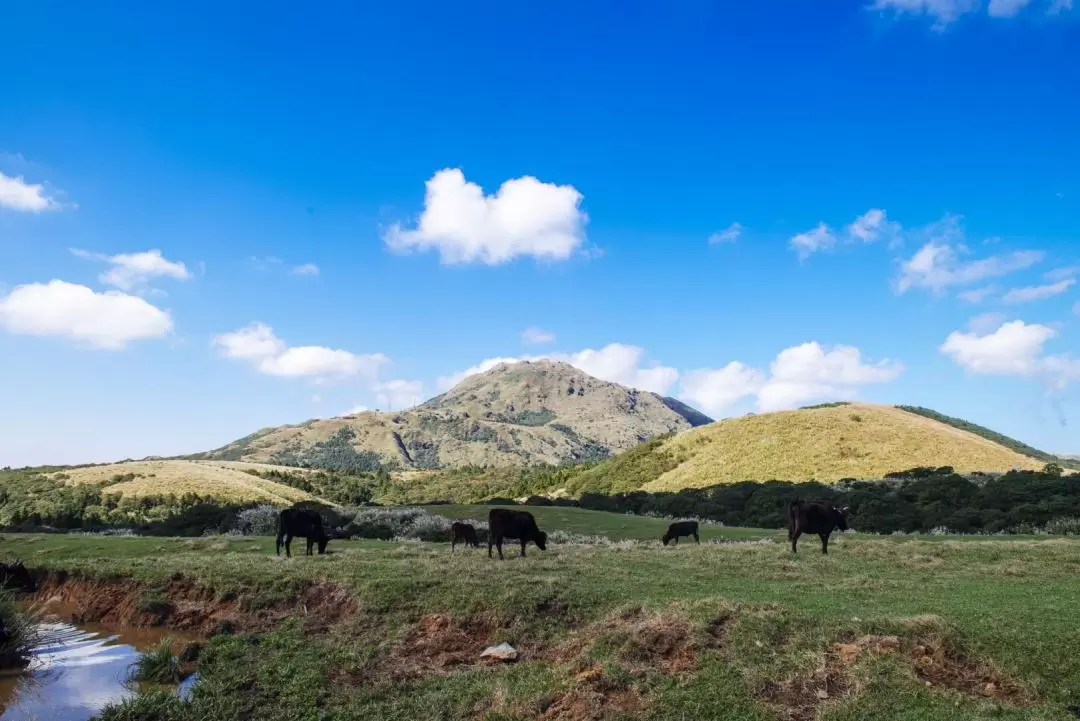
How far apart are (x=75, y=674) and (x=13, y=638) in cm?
215

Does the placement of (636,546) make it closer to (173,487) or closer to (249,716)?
(249,716)

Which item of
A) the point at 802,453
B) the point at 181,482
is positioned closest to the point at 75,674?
the point at 181,482

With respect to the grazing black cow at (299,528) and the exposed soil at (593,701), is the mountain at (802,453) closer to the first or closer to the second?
the grazing black cow at (299,528)

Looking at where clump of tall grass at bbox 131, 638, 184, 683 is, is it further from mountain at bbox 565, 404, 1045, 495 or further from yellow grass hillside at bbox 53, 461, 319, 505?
mountain at bbox 565, 404, 1045, 495

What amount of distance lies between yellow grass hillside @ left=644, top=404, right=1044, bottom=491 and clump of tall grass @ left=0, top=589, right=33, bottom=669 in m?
68.6

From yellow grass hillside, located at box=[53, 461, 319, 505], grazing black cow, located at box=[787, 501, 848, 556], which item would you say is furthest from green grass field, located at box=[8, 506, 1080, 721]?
yellow grass hillside, located at box=[53, 461, 319, 505]

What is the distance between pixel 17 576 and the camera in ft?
79.2

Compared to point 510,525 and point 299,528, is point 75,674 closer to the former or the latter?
point 299,528

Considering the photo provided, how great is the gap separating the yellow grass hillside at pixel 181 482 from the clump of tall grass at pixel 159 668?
2411 inches

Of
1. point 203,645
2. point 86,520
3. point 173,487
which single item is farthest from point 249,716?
point 173,487

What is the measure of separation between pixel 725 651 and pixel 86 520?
67269 millimetres

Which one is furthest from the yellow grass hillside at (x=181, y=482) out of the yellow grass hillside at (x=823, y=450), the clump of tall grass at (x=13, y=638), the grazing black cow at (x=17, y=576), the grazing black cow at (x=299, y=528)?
the clump of tall grass at (x=13, y=638)

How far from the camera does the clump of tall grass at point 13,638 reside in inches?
630

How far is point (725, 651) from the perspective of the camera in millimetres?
12500
